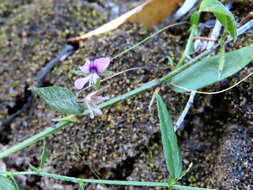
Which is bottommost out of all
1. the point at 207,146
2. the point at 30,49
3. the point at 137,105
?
the point at 207,146

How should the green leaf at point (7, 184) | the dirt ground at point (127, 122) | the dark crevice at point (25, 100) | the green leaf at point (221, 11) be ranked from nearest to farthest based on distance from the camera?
the green leaf at point (221, 11), the green leaf at point (7, 184), the dirt ground at point (127, 122), the dark crevice at point (25, 100)

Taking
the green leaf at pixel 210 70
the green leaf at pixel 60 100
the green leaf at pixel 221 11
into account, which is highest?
the green leaf at pixel 221 11

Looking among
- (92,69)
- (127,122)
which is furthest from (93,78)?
(127,122)

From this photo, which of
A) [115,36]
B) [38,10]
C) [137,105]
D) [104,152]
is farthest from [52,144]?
[38,10]

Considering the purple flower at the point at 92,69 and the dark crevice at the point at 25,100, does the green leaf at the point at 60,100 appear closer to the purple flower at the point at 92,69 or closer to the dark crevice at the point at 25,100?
the purple flower at the point at 92,69

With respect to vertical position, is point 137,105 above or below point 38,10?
below

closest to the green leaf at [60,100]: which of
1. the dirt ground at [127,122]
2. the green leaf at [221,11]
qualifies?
the dirt ground at [127,122]

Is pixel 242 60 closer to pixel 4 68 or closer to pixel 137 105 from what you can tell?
pixel 137 105
